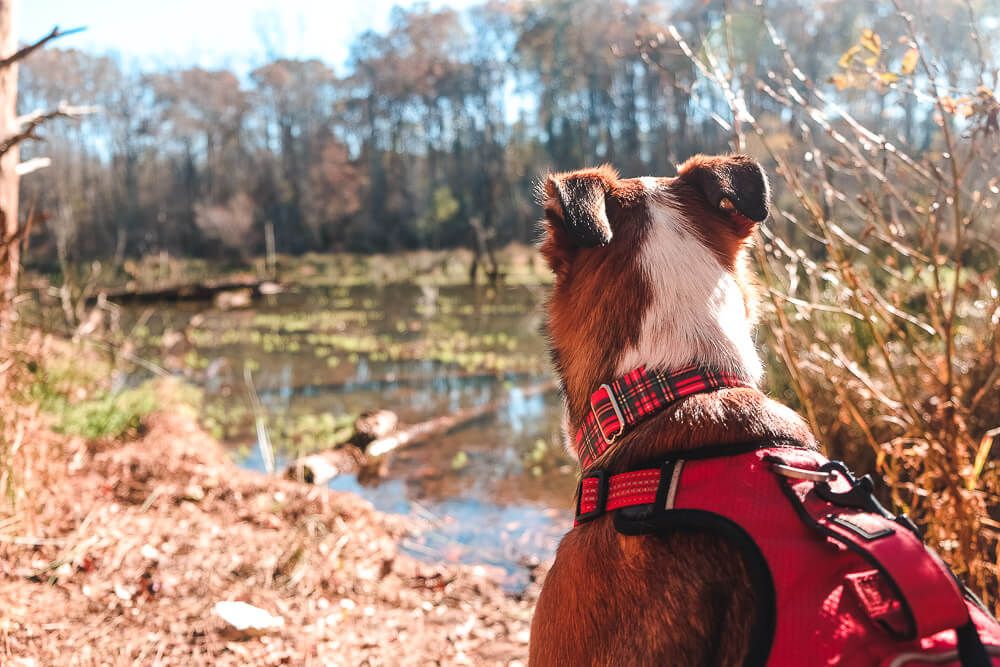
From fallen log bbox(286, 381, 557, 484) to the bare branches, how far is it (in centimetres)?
384

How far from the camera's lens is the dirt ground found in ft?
10.8

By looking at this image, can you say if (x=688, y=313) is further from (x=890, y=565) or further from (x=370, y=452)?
(x=370, y=452)

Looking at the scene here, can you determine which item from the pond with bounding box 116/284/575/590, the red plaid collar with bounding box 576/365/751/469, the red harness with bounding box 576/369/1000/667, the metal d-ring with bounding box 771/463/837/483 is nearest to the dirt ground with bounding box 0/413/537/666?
the pond with bounding box 116/284/575/590

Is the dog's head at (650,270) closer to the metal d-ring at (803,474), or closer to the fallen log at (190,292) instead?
the metal d-ring at (803,474)

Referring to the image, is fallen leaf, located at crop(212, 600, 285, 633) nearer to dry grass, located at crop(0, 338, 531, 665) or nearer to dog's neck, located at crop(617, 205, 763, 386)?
dry grass, located at crop(0, 338, 531, 665)

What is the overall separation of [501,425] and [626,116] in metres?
24.0

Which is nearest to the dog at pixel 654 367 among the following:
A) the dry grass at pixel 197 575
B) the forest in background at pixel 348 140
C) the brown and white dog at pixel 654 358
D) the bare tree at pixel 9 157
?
the brown and white dog at pixel 654 358

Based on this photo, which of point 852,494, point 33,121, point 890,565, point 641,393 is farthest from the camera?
point 33,121

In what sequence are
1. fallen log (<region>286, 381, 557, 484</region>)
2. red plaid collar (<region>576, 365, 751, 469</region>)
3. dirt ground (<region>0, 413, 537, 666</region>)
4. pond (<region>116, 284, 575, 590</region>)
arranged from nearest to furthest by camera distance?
1. red plaid collar (<region>576, 365, 751, 469</region>)
2. dirt ground (<region>0, 413, 537, 666</region>)
3. pond (<region>116, 284, 575, 590</region>)
4. fallen log (<region>286, 381, 557, 484</region>)

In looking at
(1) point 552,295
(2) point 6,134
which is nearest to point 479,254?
(2) point 6,134

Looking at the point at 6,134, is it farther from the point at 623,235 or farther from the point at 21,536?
the point at 623,235

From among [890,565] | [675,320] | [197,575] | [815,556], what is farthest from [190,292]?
[890,565]

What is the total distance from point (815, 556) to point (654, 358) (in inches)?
26.3

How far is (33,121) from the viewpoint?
13.3 feet
